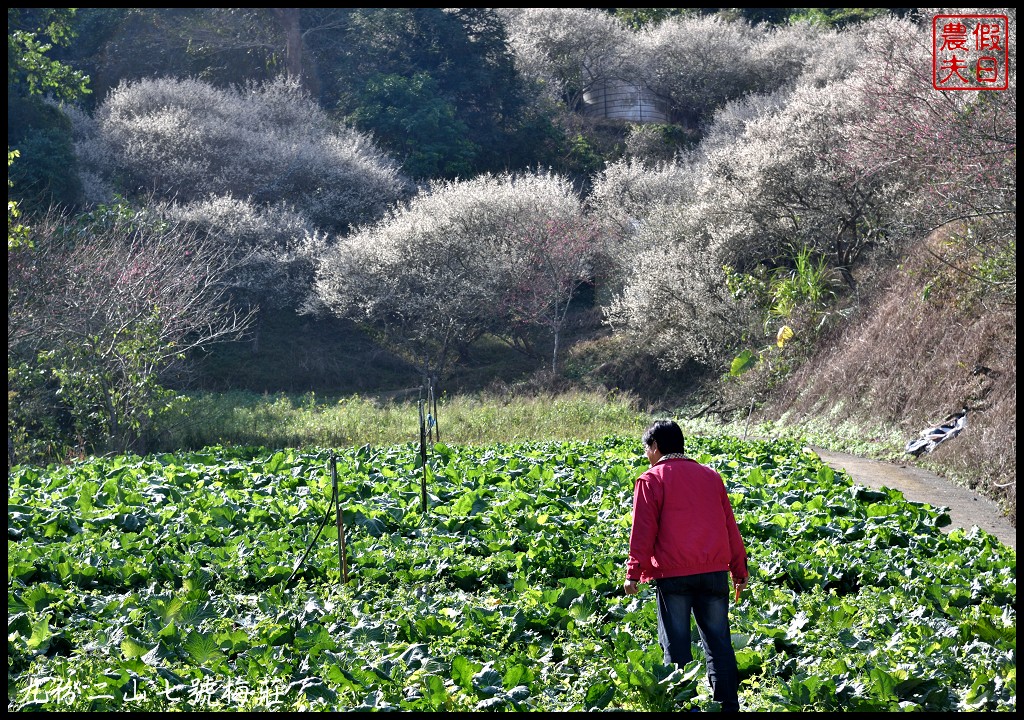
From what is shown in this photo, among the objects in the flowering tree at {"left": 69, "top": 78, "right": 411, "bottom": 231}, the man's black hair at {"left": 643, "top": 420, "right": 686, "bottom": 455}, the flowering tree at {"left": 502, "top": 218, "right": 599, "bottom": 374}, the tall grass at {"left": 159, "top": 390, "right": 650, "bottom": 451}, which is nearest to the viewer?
the man's black hair at {"left": 643, "top": 420, "right": 686, "bottom": 455}

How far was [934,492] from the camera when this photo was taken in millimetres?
11562

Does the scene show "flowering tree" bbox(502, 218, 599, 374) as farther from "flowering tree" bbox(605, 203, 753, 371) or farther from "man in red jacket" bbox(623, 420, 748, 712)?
"man in red jacket" bbox(623, 420, 748, 712)

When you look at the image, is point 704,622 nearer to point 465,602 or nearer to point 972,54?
point 465,602

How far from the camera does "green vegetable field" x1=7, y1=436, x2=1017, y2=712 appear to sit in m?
4.79

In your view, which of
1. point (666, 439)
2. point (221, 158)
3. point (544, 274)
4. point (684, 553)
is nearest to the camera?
point (684, 553)

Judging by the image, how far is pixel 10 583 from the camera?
6.85 m

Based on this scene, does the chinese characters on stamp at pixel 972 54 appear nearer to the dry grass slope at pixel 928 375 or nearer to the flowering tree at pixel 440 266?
the dry grass slope at pixel 928 375

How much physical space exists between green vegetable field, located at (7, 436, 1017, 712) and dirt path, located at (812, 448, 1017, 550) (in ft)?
3.28

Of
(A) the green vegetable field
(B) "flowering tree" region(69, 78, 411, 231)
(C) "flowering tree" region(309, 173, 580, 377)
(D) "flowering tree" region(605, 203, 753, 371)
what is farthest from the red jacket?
(B) "flowering tree" region(69, 78, 411, 231)

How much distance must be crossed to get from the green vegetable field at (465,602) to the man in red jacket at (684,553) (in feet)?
0.62


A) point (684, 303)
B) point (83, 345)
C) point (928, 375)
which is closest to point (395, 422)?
point (83, 345)

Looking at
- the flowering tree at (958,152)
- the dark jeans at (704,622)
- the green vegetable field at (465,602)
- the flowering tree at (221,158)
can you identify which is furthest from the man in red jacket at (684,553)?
the flowering tree at (221,158)

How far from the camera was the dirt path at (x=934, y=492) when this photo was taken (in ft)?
31.7

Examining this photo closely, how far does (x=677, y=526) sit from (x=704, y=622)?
0.54 m
